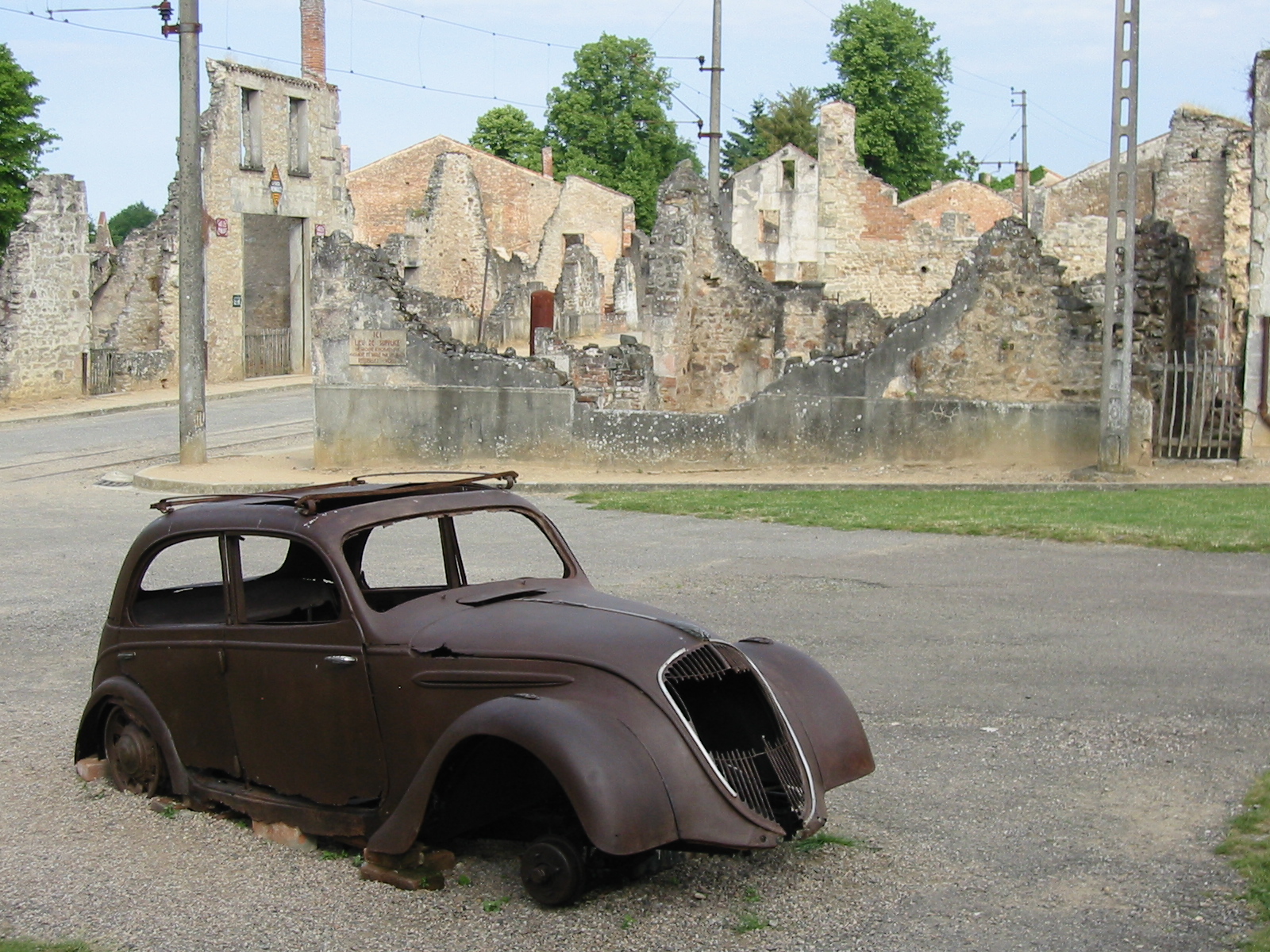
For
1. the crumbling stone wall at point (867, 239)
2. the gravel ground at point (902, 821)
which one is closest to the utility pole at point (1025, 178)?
the crumbling stone wall at point (867, 239)

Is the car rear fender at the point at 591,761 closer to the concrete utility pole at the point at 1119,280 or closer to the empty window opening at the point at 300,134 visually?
the concrete utility pole at the point at 1119,280

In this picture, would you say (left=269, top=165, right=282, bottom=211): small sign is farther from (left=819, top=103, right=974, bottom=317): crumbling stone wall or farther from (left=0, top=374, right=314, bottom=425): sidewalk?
(left=819, top=103, right=974, bottom=317): crumbling stone wall

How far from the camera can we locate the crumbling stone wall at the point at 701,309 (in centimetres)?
2458

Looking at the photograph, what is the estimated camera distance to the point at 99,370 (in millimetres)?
32094

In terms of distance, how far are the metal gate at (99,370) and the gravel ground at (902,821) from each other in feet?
73.4

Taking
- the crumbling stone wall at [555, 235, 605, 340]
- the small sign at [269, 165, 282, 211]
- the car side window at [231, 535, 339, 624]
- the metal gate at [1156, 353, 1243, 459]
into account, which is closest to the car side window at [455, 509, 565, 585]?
the car side window at [231, 535, 339, 624]

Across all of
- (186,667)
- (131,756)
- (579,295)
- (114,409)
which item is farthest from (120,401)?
(186,667)

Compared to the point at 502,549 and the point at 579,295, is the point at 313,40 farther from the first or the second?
the point at 502,549

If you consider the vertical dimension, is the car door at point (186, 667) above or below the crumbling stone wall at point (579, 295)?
below

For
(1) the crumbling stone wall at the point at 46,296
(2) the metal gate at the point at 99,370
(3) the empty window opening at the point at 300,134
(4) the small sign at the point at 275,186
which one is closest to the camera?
(1) the crumbling stone wall at the point at 46,296

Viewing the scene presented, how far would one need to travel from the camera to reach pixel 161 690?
6051 millimetres

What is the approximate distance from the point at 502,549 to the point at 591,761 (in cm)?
843

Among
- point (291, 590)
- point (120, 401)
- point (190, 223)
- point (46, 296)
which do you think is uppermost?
point (190, 223)

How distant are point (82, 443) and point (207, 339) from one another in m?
11.0
